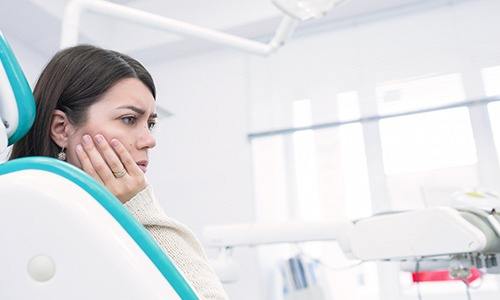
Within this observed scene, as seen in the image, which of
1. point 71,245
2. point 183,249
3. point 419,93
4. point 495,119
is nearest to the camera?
point 71,245

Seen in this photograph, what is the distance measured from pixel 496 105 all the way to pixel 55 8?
2.62 m

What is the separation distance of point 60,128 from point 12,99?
44cm

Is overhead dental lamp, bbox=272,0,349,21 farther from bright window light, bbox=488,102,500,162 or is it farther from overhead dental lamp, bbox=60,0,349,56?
bright window light, bbox=488,102,500,162

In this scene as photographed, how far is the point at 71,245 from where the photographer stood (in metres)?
0.44

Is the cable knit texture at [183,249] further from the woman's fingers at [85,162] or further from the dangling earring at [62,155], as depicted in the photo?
the dangling earring at [62,155]

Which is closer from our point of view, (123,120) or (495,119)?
(123,120)

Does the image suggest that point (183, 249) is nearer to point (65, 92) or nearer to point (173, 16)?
point (65, 92)

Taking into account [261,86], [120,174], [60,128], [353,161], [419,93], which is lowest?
[120,174]

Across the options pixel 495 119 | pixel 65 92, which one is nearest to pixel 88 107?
pixel 65 92

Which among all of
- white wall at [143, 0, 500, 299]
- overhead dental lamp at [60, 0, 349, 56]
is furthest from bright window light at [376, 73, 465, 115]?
overhead dental lamp at [60, 0, 349, 56]

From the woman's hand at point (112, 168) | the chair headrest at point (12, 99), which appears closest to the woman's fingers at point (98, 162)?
the woman's hand at point (112, 168)

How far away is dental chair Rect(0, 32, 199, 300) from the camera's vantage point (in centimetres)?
44

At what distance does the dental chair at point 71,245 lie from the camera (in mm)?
436

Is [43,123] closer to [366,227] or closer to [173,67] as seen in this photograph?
[366,227]
